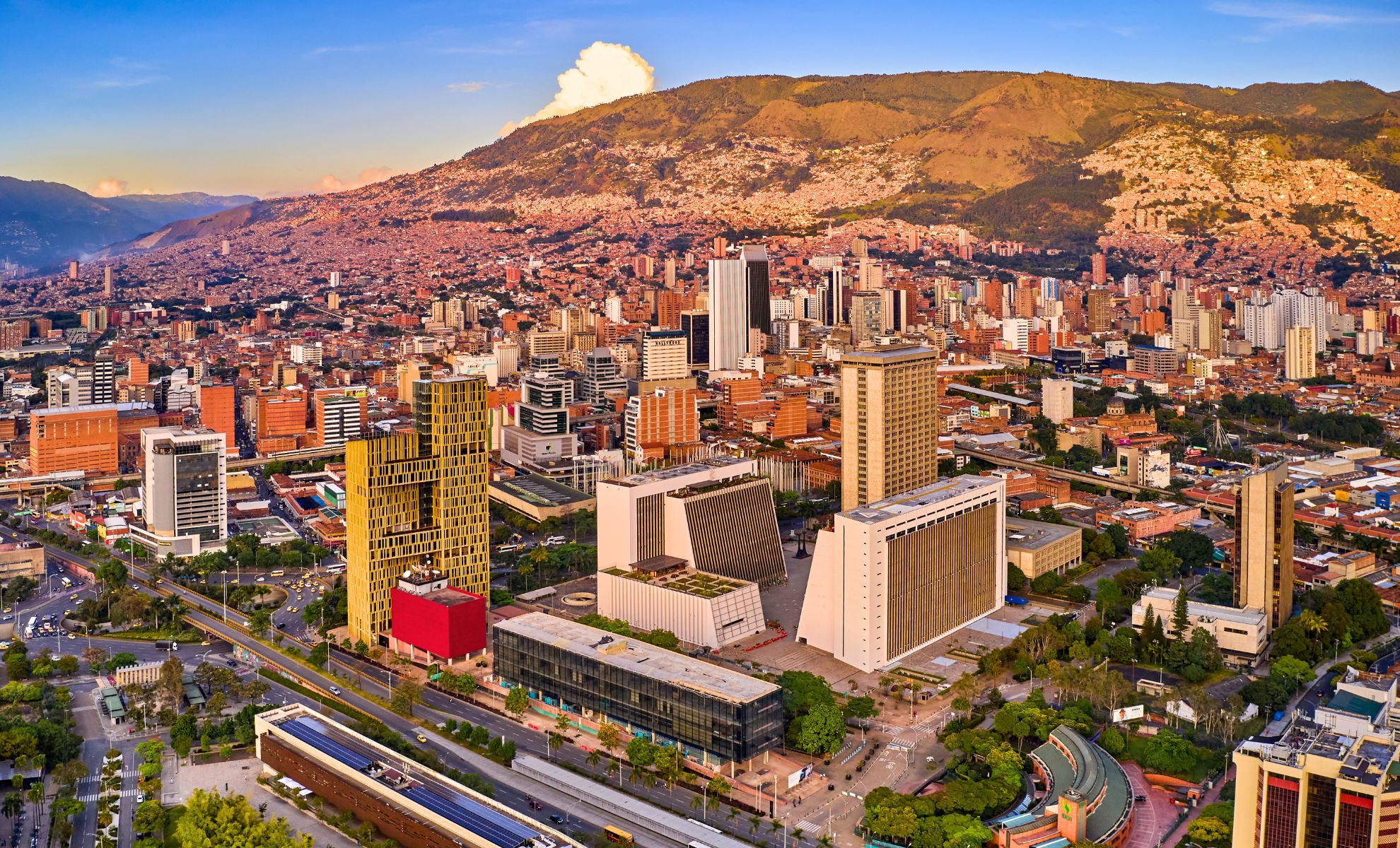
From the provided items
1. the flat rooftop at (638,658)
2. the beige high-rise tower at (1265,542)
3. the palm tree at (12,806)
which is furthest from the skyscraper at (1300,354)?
the palm tree at (12,806)

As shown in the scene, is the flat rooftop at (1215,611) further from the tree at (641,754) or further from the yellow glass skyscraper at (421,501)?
the yellow glass skyscraper at (421,501)

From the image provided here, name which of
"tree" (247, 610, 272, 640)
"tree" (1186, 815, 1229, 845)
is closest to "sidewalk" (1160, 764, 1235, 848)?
"tree" (1186, 815, 1229, 845)

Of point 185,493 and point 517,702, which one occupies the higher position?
point 185,493

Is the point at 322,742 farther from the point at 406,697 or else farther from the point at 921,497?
the point at 921,497

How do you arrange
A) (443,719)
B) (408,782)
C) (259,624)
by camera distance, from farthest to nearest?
(259,624) < (443,719) < (408,782)

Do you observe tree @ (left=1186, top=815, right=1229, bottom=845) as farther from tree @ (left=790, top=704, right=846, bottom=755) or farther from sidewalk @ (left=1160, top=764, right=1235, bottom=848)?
tree @ (left=790, top=704, right=846, bottom=755)

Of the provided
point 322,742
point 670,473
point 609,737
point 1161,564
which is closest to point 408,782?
point 322,742
